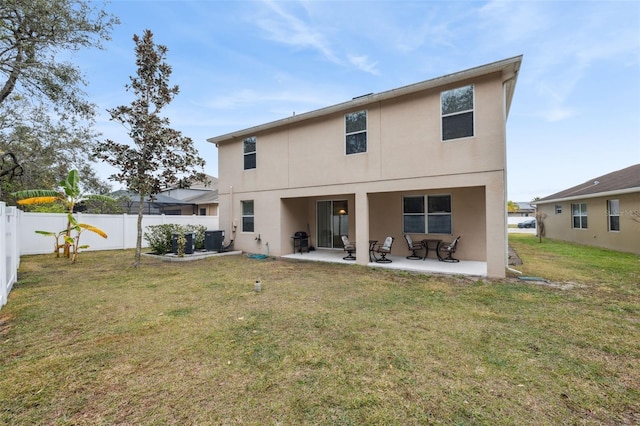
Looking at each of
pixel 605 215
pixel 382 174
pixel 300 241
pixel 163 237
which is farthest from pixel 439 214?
pixel 163 237

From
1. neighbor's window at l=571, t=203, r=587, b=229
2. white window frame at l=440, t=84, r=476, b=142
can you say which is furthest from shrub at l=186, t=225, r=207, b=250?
neighbor's window at l=571, t=203, r=587, b=229

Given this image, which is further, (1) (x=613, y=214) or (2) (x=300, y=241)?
(1) (x=613, y=214)

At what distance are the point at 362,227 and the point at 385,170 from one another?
6.89 feet

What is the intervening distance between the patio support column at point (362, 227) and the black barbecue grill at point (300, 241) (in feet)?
12.1

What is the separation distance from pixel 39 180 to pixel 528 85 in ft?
84.7

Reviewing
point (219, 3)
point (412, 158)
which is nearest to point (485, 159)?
point (412, 158)

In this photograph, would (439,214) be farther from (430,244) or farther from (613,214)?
(613,214)

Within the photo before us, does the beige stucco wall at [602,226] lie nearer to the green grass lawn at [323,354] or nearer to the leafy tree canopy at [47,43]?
the green grass lawn at [323,354]

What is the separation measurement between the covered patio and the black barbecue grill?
783 millimetres

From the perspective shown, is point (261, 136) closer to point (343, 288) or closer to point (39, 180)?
point (343, 288)

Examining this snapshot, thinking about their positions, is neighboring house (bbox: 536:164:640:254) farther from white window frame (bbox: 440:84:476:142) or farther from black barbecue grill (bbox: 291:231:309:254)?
black barbecue grill (bbox: 291:231:309:254)

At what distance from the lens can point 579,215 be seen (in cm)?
1755

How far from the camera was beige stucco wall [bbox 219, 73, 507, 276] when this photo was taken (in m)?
7.74

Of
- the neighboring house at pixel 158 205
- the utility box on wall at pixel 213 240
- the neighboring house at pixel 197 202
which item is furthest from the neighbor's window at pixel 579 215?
the neighboring house at pixel 158 205
